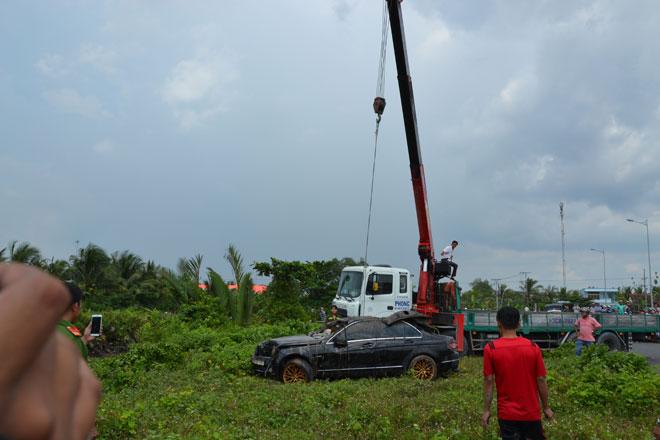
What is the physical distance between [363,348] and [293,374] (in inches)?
65.1

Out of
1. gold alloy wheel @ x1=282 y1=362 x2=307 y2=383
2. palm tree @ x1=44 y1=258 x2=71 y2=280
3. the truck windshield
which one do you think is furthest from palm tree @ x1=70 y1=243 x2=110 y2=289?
gold alloy wheel @ x1=282 y1=362 x2=307 y2=383

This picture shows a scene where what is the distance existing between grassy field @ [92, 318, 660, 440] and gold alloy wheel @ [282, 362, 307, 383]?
10.8 inches

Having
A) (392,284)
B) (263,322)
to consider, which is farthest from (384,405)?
(263,322)

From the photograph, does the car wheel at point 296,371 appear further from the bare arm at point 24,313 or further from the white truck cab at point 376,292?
the bare arm at point 24,313

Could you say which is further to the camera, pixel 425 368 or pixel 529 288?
pixel 529 288

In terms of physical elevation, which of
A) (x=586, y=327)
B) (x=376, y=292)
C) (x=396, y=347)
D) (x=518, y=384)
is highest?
(x=376, y=292)

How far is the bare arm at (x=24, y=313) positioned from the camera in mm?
1147

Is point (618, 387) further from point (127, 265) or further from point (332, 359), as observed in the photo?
point (127, 265)

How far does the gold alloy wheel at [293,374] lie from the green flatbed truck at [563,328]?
301 inches

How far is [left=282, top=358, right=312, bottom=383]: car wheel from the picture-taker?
456 inches

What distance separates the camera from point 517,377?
15.8 ft

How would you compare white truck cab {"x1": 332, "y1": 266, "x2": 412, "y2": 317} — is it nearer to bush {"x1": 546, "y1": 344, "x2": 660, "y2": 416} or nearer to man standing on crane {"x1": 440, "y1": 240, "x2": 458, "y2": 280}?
man standing on crane {"x1": 440, "y1": 240, "x2": 458, "y2": 280}

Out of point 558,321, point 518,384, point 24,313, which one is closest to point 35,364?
point 24,313

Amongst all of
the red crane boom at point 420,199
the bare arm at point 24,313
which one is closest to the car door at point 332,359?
the red crane boom at point 420,199
